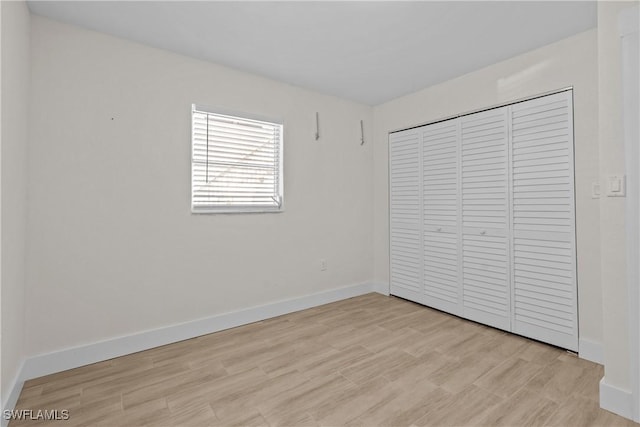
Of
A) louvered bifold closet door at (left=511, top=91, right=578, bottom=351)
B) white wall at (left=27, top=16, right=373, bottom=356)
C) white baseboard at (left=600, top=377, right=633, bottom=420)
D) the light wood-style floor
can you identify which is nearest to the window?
white wall at (left=27, top=16, right=373, bottom=356)

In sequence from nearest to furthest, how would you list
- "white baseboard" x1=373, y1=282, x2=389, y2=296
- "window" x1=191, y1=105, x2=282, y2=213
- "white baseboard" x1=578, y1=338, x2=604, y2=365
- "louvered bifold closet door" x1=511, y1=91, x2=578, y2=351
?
"white baseboard" x1=578, y1=338, x2=604, y2=365, "louvered bifold closet door" x1=511, y1=91, x2=578, y2=351, "window" x1=191, y1=105, x2=282, y2=213, "white baseboard" x1=373, y1=282, x2=389, y2=296

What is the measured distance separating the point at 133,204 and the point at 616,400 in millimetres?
3438

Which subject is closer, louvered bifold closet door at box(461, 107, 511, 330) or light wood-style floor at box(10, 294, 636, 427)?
light wood-style floor at box(10, 294, 636, 427)

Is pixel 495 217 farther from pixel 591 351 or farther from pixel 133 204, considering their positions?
pixel 133 204

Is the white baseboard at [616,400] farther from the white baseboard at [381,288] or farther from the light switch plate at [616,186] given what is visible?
the white baseboard at [381,288]

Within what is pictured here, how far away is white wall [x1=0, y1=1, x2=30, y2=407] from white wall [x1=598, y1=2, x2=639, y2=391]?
130 inches

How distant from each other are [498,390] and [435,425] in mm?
591

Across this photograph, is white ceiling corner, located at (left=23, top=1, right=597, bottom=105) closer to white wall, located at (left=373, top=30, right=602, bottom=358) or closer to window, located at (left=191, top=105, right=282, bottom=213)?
white wall, located at (left=373, top=30, right=602, bottom=358)

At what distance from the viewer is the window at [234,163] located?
2854 mm

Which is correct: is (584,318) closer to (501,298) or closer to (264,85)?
(501,298)

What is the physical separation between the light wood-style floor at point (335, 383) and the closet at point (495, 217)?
340 millimetres

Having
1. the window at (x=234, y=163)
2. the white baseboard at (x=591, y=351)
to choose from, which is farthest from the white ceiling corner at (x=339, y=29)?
the white baseboard at (x=591, y=351)
